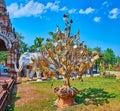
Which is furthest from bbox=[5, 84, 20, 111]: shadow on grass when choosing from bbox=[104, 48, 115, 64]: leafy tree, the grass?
bbox=[104, 48, 115, 64]: leafy tree

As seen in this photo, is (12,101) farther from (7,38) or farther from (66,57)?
(7,38)

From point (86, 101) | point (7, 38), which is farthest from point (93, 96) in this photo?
point (7, 38)

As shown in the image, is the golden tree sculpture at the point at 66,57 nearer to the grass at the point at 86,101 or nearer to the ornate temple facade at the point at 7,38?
the grass at the point at 86,101

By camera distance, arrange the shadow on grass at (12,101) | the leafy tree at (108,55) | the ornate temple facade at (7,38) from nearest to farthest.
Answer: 1. the shadow on grass at (12,101)
2. the ornate temple facade at (7,38)
3. the leafy tree at (108,55)

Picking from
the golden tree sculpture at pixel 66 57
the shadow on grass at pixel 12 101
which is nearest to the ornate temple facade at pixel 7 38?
the shadow on grass at pixel 12 101

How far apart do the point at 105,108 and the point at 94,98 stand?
1459 mm

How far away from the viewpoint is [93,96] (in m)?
12.6

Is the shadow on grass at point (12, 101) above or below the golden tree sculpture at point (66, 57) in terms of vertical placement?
below

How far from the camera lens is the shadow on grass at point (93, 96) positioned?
11.6 meters

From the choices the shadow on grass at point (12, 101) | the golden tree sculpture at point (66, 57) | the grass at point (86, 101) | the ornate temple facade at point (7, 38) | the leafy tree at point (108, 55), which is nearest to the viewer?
the grass at point (86, 101)

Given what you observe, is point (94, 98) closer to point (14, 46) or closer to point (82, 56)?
point (82, 56)

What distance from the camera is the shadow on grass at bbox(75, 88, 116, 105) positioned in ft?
38.0

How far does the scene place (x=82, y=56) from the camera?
1245 cm

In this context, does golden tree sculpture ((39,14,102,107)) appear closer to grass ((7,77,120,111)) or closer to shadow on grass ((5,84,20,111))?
grass ((7,77,120,111))
